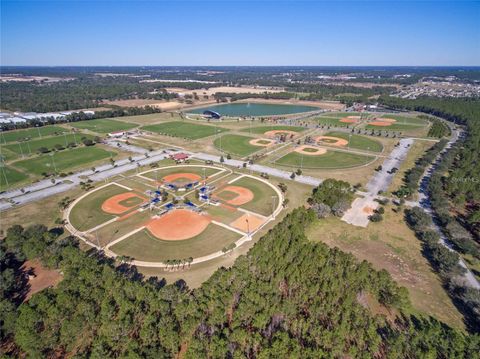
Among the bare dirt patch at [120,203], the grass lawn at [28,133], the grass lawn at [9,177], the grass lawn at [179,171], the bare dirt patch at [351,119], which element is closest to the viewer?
the bare dirt patch at [120,203]

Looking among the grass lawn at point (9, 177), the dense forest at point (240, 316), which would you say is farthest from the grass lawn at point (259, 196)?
the grass lawn at point (9, 177)

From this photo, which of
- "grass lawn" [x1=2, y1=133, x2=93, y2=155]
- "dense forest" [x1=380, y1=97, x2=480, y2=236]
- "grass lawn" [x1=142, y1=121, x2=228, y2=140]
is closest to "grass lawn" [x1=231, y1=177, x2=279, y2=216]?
"dense forest" [x1=380, y1=97, x2=480, y2=236]

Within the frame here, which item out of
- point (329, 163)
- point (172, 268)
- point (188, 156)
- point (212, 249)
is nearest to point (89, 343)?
point (172, 268)

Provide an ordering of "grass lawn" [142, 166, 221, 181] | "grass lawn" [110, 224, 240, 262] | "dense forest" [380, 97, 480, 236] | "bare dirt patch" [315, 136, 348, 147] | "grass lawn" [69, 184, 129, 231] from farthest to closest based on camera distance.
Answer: "bare dirt patch" [315, 136, 348, 147] < "grass lawn" [142, 166, 221, 181] < "dense forest" [380, 97, 480, 236] < "grass lawn" [69, 184, 129, 231] < "grass lawn" [110, 224, 240, 262]

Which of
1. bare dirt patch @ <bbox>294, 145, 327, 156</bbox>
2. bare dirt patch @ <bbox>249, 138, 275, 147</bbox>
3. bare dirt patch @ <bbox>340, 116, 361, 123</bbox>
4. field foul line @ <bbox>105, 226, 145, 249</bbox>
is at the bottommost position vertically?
field foul line @ <bbox>105, 226, 145, 249</bbox>

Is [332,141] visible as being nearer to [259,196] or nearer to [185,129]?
[259,196]

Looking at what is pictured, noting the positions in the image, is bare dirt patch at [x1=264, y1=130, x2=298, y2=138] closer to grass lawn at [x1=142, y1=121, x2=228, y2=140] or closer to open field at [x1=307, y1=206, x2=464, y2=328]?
grass lawn at [x1=142, y1=121, x2=228, y2=140]

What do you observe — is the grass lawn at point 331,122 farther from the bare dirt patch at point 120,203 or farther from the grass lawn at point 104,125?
the bare dirt patch at point 120,203
